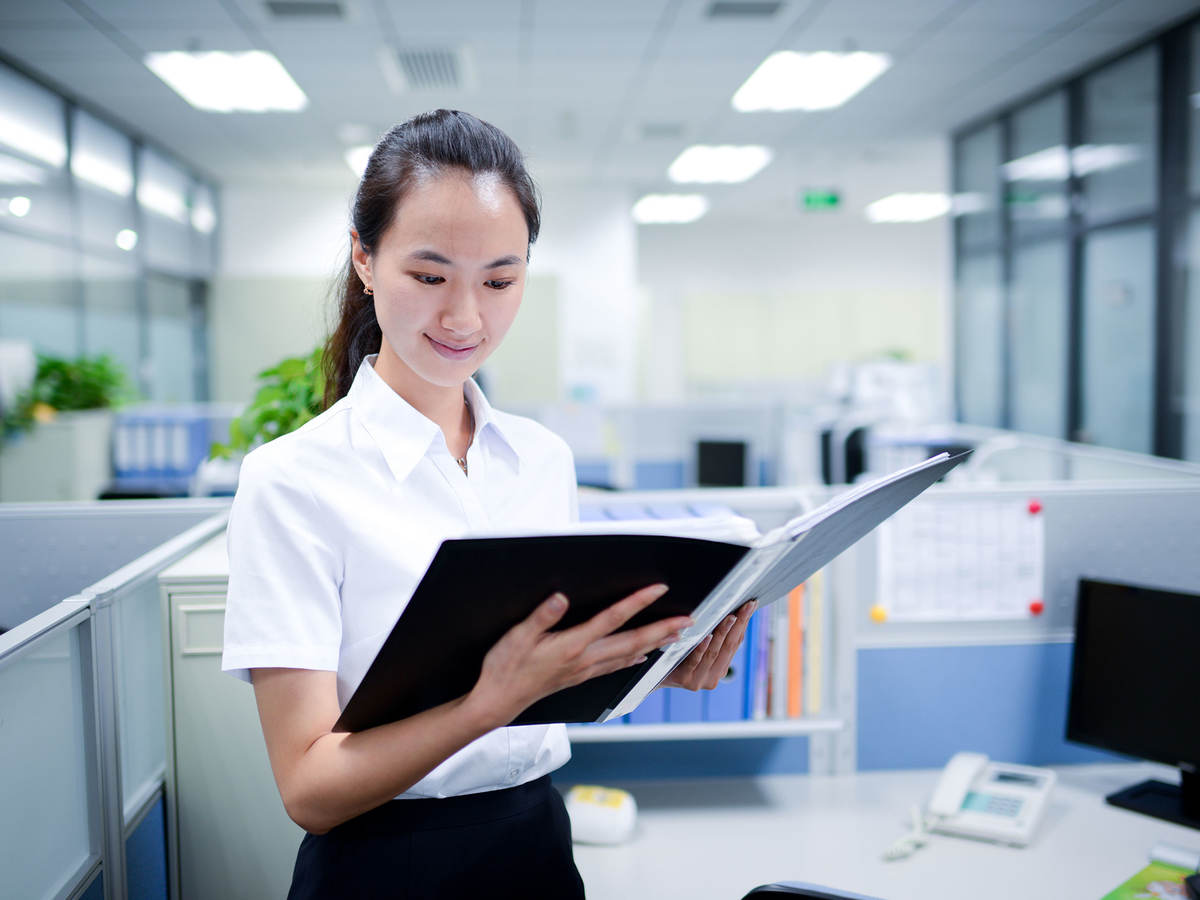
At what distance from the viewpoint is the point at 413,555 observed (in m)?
0.80

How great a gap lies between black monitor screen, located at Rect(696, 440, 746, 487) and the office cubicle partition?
3.43 metres

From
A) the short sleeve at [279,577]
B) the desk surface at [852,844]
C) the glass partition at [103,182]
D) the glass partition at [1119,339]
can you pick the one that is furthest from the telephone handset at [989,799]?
the glass partition at [103,182]

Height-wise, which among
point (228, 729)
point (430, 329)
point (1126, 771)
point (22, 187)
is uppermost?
point (22, 187)

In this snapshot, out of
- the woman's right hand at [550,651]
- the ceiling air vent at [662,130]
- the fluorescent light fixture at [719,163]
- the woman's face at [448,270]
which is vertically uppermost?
the fluorescent light fixture at [719,163]

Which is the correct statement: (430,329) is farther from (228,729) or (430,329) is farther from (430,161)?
(228,729)

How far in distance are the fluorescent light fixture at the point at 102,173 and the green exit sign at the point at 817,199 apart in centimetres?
442

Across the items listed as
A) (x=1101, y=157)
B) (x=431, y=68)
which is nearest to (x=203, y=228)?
(x=431, y=68)

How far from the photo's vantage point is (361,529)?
78 centimetres

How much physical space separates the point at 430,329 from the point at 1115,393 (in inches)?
178

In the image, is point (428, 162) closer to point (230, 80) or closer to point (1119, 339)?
point (230, 80)

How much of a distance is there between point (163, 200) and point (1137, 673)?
20.4ft

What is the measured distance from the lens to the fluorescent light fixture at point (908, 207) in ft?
26.9

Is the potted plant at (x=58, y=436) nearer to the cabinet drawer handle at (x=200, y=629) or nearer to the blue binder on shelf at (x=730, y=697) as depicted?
the cabinet drawer handle at (x=200, y=629)

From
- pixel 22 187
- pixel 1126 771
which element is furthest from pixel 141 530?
pixel 22 187
